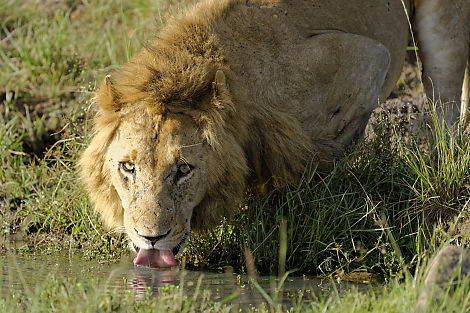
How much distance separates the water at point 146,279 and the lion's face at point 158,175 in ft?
0.92

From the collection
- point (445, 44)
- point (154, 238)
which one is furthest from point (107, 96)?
point (445, 44)

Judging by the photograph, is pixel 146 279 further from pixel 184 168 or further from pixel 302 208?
pixel 302 208

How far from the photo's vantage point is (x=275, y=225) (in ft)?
17.8

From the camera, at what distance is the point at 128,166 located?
15.7 feet

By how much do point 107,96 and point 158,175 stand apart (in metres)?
0.67

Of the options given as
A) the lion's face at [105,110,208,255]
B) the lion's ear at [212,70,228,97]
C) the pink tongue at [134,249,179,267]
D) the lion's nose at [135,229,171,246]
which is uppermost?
the lion's ear at [212,70,228,97]

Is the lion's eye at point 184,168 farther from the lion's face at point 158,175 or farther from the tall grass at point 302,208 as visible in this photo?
the tall grass at point 302,208

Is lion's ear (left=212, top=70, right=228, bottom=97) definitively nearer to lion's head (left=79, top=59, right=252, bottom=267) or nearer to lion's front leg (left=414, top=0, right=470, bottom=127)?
lion's head (left=79, top=59, right=252, bottom=267)

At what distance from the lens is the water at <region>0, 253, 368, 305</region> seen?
464 centimetres

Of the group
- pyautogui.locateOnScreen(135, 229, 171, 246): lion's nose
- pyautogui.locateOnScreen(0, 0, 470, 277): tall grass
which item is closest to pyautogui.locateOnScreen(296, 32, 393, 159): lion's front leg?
pyautogui.locateOnScreen(0, 0, 470, 277): tall grass

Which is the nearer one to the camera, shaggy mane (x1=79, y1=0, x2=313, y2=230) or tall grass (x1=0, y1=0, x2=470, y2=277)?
shaggy mane (x1=79, y1=0, x2=313, y2=230)

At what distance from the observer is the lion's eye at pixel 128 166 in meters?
4.78

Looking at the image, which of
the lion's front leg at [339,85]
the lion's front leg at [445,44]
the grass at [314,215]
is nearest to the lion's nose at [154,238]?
the grass at [314,215]

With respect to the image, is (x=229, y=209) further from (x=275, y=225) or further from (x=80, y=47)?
(x=80, y=47)
